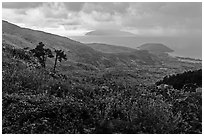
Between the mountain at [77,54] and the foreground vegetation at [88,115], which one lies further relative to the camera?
the mountain at [77,54]

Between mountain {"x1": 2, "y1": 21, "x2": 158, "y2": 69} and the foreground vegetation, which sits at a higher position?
mountain {"x1": 2, "y1": 21, "x2": 158, "y2": 69}

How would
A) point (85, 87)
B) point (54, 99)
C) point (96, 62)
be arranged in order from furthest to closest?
1. point (96, 62)
2. point (85, 87)
3. point (54, 99)

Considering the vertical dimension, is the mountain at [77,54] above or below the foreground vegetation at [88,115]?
above

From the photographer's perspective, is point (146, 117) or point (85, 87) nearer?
point (146, 117)

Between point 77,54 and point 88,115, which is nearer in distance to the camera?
point 88,115

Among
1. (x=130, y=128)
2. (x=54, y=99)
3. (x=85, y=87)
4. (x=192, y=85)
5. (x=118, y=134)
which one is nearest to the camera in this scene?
(x=118, y=134)

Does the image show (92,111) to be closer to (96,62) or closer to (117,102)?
(117,102)

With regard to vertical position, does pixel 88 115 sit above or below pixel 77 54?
below

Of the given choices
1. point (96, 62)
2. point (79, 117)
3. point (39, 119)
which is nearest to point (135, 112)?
point (79, 117)

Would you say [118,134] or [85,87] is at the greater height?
[85,87]

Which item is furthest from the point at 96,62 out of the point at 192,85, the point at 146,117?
the point at 146,117

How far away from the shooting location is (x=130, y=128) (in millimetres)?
6492

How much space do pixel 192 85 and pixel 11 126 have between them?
8792 mm

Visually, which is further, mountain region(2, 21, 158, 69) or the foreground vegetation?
mountain region(2, 21, 158, 69)
